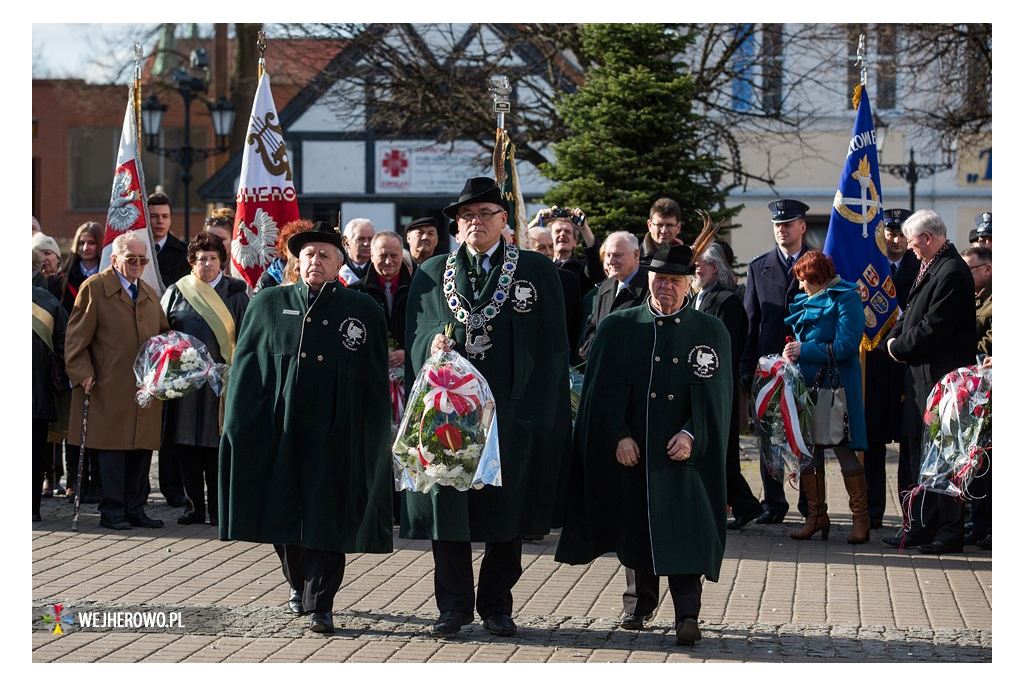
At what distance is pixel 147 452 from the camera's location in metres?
10.5

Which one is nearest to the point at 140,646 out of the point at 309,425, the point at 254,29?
the point at 309,425

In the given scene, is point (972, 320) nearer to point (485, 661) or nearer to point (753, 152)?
point (485, 661)

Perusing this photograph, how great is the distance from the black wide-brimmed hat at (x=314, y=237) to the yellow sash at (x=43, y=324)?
13.6ft

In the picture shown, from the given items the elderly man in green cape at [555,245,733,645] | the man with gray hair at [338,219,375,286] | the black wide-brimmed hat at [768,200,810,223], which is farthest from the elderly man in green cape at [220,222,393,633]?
the black wide-brimmed hat at [768,200,810,223]

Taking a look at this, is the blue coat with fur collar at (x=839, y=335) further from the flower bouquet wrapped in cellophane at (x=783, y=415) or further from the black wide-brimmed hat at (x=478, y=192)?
the black wide-brimmed hat at (x=478, y=192)

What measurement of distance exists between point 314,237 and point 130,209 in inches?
201

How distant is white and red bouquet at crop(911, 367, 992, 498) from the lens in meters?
8.87

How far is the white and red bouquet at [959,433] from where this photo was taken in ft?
29.1

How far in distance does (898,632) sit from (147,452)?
572 cm

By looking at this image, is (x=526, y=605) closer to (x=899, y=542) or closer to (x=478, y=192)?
(x=478, y=192)

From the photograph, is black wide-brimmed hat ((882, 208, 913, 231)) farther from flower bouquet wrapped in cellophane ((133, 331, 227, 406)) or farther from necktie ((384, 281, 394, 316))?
flower bouquet wrapped in cellophane ((133, 331, 227, 406))

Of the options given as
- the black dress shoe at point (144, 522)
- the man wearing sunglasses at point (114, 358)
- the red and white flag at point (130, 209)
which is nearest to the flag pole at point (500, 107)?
the man wearing sunglasses at point (114, 358)

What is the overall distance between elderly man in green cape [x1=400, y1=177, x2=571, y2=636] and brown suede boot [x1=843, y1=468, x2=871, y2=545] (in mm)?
3310

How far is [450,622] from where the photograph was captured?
6.80 metres
